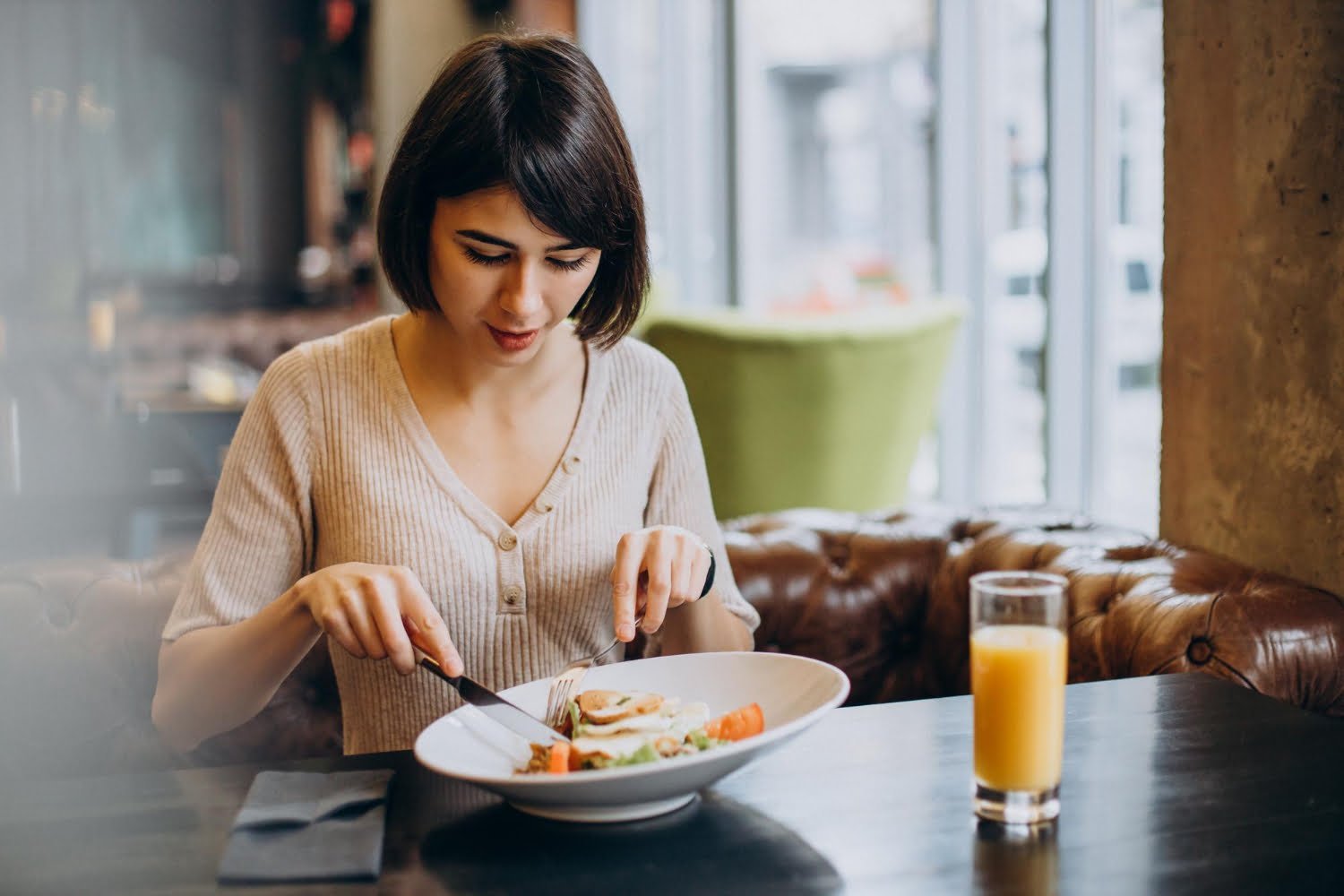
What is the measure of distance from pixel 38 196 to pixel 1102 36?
8.47 m

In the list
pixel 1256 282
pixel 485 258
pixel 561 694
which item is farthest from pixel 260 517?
pixel 1256 282

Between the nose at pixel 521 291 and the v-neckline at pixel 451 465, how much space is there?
0.73 ft

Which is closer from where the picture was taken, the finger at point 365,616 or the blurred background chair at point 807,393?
the finger at point 365,616

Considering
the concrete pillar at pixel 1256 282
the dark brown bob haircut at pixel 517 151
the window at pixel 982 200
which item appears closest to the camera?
the dark brown bob haircut at pixel 517 151

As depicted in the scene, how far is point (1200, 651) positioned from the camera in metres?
1.48

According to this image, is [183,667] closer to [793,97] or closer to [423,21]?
[793,97]

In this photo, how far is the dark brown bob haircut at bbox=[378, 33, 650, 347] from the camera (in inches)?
51.4

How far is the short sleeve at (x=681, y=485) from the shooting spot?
1.59 metres

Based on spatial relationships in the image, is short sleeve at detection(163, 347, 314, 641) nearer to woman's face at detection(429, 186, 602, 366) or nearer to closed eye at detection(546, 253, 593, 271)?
woman's face at detection(429, 186, 602, 366)

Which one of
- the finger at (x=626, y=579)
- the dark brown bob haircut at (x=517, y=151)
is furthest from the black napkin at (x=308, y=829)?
the dark brown bob haircut at (x=517, y=151)

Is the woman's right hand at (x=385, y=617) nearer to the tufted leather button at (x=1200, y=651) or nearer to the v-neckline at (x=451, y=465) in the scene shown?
the v-neckline at (x=451, y=465)

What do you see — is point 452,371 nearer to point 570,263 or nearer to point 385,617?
point 570,263

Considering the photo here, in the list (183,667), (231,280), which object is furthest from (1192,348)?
(231,280)

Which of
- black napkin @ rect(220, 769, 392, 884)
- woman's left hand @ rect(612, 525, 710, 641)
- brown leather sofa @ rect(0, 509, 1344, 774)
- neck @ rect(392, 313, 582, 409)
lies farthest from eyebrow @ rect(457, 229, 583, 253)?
brown leather sofa @ rect(0, 509, 1344, 774)
